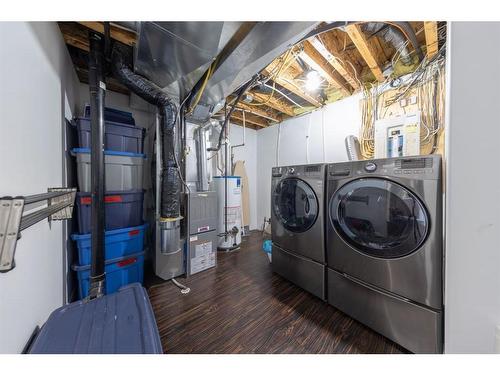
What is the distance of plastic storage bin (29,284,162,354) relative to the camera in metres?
0.60

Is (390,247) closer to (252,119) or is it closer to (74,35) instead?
(74,35)

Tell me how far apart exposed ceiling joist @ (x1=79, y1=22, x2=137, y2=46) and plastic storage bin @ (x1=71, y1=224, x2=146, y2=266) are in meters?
1.36

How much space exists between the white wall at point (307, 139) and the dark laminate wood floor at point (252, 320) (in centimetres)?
169

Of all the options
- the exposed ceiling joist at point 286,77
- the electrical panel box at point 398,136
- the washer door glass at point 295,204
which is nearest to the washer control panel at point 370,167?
the washer door glass at point 295,204

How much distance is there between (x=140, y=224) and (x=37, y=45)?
48.7 inches

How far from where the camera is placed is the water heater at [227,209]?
2.41 m

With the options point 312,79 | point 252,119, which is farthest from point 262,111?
point 312,79

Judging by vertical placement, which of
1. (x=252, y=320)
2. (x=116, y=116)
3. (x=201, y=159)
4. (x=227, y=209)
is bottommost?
(x=252, y=320)

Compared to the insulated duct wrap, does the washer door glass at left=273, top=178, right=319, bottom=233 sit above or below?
below

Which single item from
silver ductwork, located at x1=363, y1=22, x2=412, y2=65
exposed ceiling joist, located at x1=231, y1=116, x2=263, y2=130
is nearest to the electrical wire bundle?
silver ductwork, located at x1=363, y1=22, x2=412, y2=65

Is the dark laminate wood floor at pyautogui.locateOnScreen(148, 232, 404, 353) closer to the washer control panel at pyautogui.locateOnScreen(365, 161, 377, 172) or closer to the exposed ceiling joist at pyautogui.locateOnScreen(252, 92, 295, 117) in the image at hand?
the washer control panel at pyautogui.locateOnScreen(365, 161, 377, 172)

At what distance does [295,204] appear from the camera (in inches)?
63.3

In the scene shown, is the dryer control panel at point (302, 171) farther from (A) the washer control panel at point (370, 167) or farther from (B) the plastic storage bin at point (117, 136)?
(B) the plastic storage bin at point (117, 136)

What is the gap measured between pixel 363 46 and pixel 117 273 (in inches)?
103
